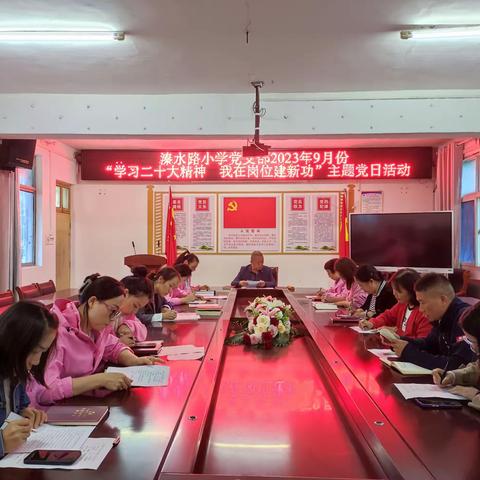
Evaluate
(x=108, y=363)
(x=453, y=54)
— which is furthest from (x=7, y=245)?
(x=453, y=54)

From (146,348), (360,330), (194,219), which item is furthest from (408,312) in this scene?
(194,219)

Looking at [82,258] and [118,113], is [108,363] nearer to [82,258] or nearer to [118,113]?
[118,113]

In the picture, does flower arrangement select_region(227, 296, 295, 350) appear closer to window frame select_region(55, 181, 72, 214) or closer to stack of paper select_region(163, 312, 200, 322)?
stack of paper select_region(163, 312, 200, 322)

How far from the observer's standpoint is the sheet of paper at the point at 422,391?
1634mm

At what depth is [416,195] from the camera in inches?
267

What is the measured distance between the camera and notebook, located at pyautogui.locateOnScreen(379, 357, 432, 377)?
194 cm

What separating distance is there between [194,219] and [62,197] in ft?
6.08

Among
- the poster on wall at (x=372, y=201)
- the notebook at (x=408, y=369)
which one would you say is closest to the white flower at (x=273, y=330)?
the notebook at (x=408, y=369)

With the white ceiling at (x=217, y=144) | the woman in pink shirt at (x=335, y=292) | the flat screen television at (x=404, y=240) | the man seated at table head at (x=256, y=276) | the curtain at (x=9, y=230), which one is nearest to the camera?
the woman in pink shirt at (x=335, y=292)

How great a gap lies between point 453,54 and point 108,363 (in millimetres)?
2842

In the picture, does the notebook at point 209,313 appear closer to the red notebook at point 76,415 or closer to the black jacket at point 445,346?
the black jacket at point 445,346

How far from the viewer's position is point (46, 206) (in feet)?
19.8

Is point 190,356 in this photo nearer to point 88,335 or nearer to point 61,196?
point 88,335

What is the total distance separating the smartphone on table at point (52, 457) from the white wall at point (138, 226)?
567 centimetres
